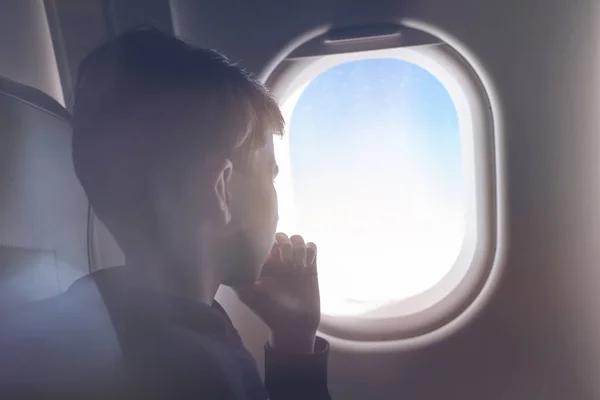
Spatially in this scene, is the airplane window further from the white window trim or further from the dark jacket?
the dark jacket

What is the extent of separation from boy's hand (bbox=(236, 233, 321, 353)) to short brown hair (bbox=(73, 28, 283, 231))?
20cm

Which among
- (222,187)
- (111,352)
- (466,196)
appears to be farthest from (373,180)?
(111,352)

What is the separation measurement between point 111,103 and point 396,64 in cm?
44

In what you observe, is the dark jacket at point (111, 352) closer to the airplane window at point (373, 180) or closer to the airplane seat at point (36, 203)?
the airplane seat at point (36, 203)

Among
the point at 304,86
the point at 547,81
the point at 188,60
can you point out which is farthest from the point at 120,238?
the point at 547,81

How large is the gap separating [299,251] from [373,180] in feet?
0.54

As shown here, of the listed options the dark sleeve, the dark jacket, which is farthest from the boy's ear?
the dark sleeve

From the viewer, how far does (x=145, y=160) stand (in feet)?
2.35

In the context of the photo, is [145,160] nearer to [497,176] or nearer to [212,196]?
[212,196]

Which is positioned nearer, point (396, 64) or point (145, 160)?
point (145, 160)

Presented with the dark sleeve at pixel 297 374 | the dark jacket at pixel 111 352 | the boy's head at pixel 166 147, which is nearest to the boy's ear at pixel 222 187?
the boy's head at pixel 166 147

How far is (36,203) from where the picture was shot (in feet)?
2.39

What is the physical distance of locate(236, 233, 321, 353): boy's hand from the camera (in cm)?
90

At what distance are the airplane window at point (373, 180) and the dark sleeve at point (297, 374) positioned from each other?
8 centimetres
